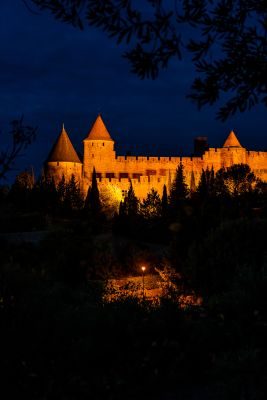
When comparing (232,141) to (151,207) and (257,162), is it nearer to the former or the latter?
(257,162)

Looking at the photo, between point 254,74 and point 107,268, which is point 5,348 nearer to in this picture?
point 254,74

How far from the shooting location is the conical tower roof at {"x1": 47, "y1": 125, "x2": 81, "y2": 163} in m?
51.3

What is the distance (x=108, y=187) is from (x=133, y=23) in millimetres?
44743

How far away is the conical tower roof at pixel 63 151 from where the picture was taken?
51281 millimetres

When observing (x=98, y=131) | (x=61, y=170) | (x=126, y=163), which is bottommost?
(x=61, y=170)

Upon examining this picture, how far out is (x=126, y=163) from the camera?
53625 millimetres

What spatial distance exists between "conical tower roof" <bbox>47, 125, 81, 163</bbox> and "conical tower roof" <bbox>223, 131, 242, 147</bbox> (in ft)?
42.5

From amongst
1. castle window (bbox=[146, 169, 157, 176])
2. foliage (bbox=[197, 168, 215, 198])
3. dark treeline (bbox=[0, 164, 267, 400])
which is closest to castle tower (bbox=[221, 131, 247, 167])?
foliage (bbox=[197, 168, 215, 198])

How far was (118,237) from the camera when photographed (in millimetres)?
31703

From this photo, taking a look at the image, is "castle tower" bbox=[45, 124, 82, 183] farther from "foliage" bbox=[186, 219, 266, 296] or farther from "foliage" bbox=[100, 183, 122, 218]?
"foliage" bbox=[186, 219, 266, 296]

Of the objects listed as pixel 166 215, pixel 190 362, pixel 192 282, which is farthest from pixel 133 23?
pixel 166 215

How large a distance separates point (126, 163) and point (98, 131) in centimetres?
360

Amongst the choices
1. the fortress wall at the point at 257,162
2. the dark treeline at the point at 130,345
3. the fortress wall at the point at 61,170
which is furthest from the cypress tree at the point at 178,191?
the dark treeline at the point at 130,345

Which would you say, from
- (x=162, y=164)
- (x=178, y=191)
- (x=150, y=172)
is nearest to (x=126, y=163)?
(x=150, y=172)
